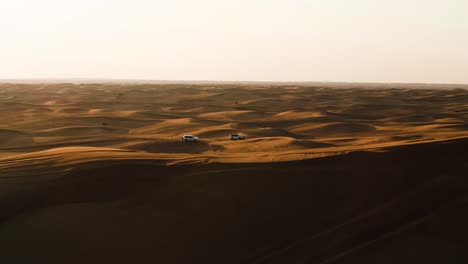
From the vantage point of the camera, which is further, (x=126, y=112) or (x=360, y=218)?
(x=126, y=112)

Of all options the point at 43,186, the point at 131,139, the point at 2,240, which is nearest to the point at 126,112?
the point at 131,139

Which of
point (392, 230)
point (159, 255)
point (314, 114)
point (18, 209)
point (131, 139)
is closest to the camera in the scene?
point (159, 255)

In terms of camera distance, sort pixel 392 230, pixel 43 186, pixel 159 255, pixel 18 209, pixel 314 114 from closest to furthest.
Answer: pixel 159 255
pixel 392 230
pixel 18 209
pixel 43 186
pixel 314 114

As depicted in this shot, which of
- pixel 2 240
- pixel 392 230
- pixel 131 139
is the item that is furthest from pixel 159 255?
pixel 131 139

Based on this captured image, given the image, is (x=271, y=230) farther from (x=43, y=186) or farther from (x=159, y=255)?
(x=43, y=186)

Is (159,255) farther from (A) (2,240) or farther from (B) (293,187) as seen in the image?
(B) (293,187)

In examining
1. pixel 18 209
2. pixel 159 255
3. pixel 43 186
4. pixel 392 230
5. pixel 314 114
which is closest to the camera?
pixel 159 255

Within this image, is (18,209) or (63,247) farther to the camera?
(18,209)

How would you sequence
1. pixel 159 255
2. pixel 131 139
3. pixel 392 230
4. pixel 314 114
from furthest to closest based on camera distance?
pixel 314 114, pixel 131 139, pixel 392 230, pixel 159 255

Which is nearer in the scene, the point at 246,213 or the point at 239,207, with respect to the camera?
the point at 246,213
